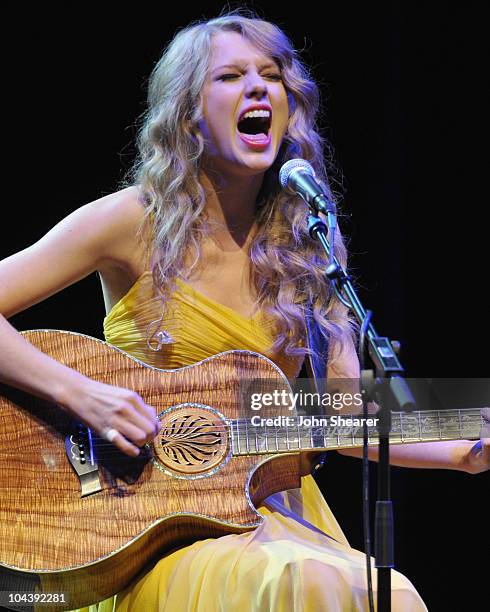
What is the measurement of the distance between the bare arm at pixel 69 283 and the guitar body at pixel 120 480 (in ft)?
0.18

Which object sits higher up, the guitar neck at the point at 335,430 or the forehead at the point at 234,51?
the forehead at the point at 234,51

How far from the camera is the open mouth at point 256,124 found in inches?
92.6

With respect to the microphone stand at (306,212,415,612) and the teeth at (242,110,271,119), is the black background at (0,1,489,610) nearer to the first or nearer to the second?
the teeth at (242,110,271,119)

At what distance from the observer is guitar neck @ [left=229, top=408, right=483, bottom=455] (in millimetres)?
2068

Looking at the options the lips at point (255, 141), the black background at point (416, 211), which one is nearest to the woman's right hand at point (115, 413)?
the lips at point (255, 141)

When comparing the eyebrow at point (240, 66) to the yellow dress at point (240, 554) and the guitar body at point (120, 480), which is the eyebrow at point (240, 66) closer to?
the yellow dress at point (240, 554)

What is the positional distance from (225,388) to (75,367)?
0.38 m

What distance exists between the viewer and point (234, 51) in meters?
2.38

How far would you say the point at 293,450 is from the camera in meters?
2.09

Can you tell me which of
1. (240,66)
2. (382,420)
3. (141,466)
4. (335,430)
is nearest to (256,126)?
(240,66)

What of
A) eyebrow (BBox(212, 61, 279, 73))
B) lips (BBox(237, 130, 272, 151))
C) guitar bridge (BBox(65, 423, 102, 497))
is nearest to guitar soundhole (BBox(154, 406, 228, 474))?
guitar bridge (BBox(65, 423, 102, 497))

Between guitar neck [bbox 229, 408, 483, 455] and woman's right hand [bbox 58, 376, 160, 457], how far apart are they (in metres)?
0.23

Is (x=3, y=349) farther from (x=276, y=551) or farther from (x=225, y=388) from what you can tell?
(x=276, y=551)

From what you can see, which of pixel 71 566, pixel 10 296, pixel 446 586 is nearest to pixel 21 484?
pixel 71 566
